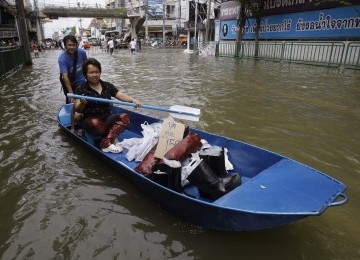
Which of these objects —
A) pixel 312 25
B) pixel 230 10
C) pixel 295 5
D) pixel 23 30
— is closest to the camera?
pixel 312 25

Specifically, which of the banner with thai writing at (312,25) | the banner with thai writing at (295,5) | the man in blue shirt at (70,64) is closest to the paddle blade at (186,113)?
the man in blue shirt at (70,64)

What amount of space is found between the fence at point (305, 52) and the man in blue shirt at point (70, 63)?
13.5 meters

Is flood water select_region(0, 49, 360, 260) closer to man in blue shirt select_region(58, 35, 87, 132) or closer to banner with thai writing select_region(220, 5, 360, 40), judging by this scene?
man in blue shirt select_region(58, 35, 87, 132)

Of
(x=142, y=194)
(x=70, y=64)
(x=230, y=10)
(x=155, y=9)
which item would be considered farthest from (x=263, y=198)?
(x=155, y=9)

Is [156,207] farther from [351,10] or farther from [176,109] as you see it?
[351,10]

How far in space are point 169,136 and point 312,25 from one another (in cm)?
1783

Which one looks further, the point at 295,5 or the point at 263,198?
the point at 295,5

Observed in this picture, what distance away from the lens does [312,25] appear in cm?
1889

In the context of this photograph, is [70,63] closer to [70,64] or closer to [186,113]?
[70,64]

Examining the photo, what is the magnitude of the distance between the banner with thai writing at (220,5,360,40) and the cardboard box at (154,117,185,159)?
1502 centimetres

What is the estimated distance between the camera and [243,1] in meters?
22.8

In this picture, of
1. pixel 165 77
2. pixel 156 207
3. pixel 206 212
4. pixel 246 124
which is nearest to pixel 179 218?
pixel 156 207

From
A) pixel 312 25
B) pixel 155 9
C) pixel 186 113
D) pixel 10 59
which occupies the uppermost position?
pixel 155 9

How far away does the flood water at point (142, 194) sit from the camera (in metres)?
3.21
